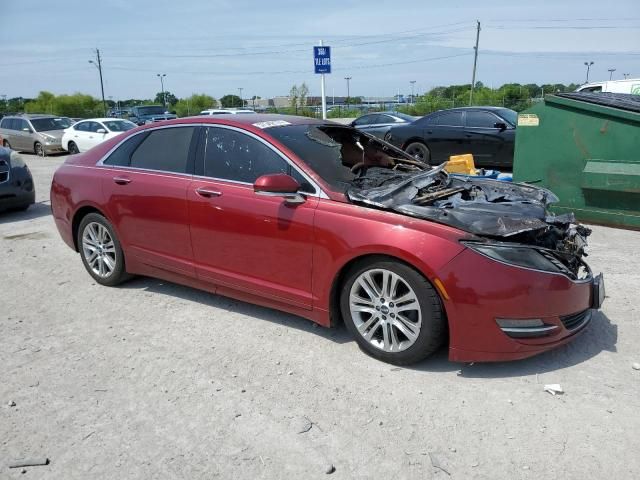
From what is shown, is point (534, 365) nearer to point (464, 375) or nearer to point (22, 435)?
point (464, 375)

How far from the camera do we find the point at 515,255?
323cm

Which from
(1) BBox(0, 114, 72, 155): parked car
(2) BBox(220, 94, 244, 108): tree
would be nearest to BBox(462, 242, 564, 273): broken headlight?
(1) BBox(0, 114, 72, 155): parked car

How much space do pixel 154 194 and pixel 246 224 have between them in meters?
1.05

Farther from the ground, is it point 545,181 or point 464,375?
point 545,181

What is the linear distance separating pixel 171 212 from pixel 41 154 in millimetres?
17657

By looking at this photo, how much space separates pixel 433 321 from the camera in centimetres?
327

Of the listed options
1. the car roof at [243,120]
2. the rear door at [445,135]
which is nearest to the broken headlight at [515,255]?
the car roof at [243,120]

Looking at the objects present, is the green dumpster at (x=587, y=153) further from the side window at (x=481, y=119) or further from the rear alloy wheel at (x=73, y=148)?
the rear alloy wheel at (x=73, y=148)

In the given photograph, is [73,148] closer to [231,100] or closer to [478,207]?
[478,207]

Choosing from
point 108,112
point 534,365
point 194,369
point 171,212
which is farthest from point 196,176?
point 108,112

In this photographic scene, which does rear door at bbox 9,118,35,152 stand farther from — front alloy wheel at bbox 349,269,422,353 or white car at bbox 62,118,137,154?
front alloy wheel at bbox 349,269,422,353

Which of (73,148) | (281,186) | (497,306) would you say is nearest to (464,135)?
(281,186)

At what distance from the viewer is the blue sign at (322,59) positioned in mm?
15963

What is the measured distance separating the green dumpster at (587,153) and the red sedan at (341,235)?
109 inches
